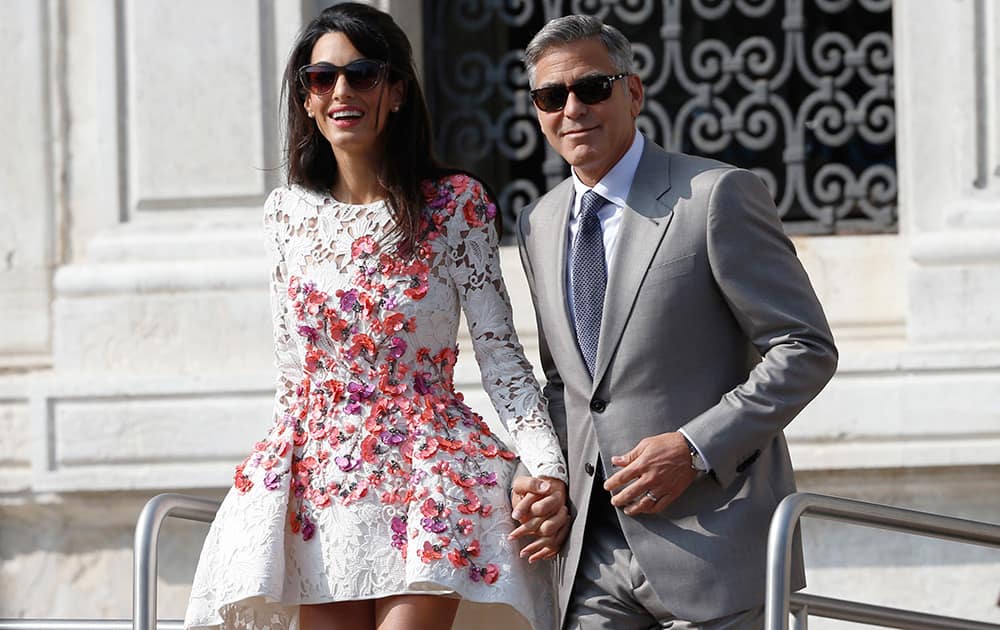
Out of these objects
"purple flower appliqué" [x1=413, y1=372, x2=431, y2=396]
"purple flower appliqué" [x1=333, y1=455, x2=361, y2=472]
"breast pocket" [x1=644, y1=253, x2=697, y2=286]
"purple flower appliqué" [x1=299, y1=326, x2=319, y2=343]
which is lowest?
"purple flower appliqué" [x1=333, y1=455, x2=361, y2=472]

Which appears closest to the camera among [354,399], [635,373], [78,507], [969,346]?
[635,373]

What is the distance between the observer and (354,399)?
129 inches

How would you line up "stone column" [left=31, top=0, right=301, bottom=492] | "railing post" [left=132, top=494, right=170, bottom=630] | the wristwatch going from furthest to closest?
"stone column" [left=31, top=0, right=301, bottom=492] → "railing post" [left=132, top=494, right=170, bottom=630] → the wristwatch

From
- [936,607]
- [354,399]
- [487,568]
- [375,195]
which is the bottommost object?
[936,607]

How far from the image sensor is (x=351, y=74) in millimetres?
3314

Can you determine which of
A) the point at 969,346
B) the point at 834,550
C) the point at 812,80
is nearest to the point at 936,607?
the point at 834,550

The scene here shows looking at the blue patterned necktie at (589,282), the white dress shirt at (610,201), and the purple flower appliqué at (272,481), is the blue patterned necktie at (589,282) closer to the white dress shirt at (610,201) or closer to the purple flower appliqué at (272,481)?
the white dress shirt at (610,201)

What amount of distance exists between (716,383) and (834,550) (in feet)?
9.02

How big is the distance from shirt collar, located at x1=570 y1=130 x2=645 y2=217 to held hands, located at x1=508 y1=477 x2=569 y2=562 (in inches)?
20.7

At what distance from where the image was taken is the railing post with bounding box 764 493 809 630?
286cm

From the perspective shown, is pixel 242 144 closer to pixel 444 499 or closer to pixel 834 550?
pixel 834 550

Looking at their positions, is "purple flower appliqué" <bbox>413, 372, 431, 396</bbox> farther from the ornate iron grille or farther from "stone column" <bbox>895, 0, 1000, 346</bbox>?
the ornate iron grille

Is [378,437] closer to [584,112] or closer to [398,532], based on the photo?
[398,532]

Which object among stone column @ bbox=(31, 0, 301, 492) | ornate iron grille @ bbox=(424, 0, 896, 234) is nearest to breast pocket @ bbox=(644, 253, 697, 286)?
stone column @ bbox=(31, 0, 301, 492)
